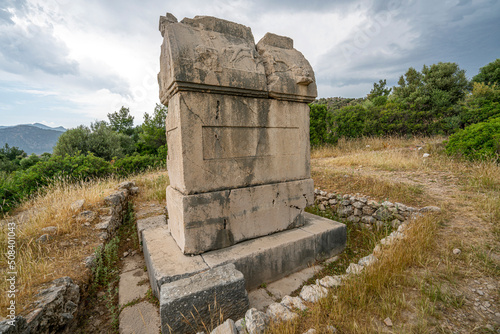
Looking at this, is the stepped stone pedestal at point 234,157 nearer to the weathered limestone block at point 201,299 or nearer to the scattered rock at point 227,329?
the weathered limestone block at point 201,299

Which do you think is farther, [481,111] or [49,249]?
[481,111]

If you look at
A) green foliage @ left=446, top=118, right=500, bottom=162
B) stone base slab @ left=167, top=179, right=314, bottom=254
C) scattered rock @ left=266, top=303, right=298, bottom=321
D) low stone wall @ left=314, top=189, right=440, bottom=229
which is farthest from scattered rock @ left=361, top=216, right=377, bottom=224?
green foliage @ left=446, top=118, right=500, bottom=162

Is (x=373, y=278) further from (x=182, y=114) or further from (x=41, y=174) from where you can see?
(x=41, y=174)

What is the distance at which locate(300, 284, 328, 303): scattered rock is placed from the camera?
1869mm

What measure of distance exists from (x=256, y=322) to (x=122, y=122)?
27.7 m

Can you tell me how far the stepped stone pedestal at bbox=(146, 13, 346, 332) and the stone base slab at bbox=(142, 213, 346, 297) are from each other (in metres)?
0.01

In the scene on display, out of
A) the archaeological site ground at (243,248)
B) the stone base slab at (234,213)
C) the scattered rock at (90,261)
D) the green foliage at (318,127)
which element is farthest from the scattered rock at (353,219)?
the green foliage at (318,127)

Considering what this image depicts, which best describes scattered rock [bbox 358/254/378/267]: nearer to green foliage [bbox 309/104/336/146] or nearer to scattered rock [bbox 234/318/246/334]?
scattered rock [bbox 234/318/246/334]

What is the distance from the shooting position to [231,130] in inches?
97.0

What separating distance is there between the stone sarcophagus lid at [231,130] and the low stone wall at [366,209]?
1.79m

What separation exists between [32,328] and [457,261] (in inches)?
155

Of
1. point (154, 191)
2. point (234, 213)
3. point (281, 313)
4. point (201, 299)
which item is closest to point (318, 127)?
point (154, 191)

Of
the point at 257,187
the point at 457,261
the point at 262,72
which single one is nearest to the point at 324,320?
the point at 257,187

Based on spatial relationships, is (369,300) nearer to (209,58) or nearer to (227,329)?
(227,329)
